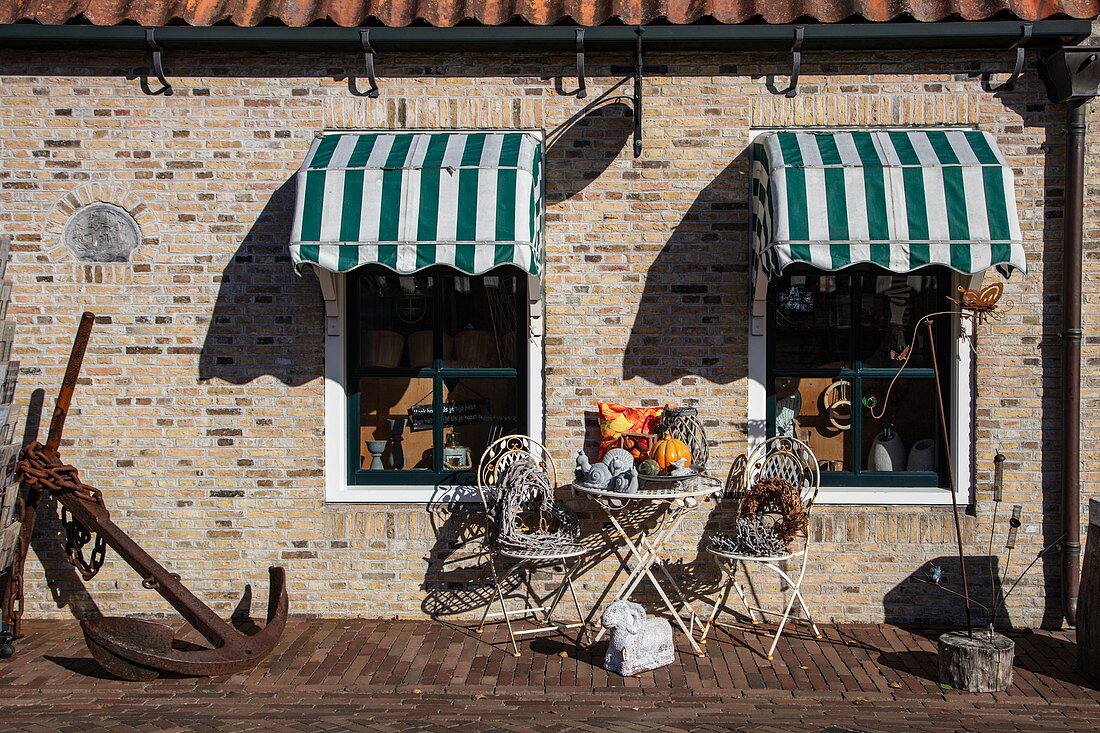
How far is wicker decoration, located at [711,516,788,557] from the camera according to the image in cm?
576

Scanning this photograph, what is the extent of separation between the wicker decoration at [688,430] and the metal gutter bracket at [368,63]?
9.46ft

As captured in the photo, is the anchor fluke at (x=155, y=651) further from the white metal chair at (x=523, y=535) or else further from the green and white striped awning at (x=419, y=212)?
the green and white striped awning at (x=419, y=212)

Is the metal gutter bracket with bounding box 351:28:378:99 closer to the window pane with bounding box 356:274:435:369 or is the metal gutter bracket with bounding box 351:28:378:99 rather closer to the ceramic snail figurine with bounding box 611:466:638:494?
the window pane with bounding box 356:274:435:369

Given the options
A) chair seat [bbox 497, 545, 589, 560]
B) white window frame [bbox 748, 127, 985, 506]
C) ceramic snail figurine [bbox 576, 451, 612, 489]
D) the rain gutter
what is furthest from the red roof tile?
chair seat [bbox 497, 545, 589, 560]

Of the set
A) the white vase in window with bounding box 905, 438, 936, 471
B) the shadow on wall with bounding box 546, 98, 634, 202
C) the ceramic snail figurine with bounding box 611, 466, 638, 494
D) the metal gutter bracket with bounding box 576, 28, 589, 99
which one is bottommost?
the ceramic snail figurine with bounding box 611, 466, 638, 494

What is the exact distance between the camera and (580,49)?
5.97 m

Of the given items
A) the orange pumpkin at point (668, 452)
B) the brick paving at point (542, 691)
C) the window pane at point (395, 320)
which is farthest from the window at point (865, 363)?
the window pane at point (395, 320)

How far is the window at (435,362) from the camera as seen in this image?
6469mm

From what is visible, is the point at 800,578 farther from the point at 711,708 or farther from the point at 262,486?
the point at 262,486

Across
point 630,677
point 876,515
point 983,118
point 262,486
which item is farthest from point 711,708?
point 983,118

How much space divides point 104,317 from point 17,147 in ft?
4.17

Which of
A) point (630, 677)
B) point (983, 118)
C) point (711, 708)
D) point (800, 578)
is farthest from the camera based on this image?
point (983, 118)

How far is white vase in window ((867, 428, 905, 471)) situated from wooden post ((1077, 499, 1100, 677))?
1231mm

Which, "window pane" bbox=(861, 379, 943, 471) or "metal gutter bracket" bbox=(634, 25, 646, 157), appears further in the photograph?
"window pane" bbox=(861, 379, 943, 471)
